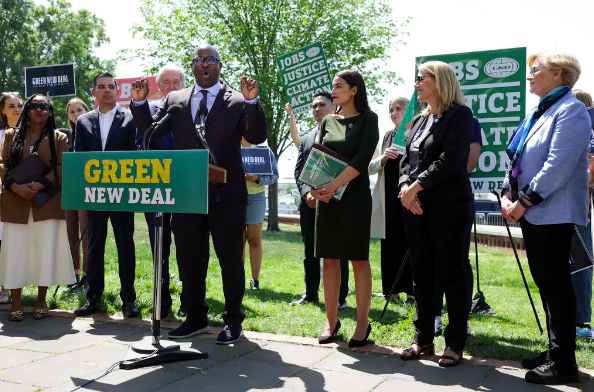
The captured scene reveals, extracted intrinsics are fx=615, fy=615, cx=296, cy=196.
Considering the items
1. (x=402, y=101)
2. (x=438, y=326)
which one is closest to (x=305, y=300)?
(x=438, y=326)

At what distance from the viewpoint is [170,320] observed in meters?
5.84

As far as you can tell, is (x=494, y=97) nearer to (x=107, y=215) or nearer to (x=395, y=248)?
(x=395, y=248)

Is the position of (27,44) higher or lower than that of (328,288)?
higher

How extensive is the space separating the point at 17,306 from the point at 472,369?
4.31m

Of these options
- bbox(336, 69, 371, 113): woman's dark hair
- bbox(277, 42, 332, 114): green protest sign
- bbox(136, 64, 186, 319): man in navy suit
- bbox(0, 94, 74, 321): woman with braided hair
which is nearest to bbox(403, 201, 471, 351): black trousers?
bbox(336, 69, 371, 113): woman's dark hair

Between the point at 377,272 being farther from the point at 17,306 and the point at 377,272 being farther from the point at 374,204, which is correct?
the point at 17,306

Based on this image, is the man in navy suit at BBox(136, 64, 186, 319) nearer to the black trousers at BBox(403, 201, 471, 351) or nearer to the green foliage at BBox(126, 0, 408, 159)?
the black trousers at BBox(403, 201, 471, 351)

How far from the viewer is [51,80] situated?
9391 millimetres

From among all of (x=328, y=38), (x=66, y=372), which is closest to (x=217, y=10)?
(x=328, y=38)

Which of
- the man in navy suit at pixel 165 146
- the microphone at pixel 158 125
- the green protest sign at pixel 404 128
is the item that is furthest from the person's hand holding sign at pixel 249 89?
the green protest sign at pixel 404 128

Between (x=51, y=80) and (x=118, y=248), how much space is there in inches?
171

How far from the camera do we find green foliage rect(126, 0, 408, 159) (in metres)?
28.5

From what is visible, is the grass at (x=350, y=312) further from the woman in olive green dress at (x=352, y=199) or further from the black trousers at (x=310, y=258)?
the woman in olive green dress at (x=352, y=199)

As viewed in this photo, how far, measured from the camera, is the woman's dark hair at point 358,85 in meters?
4.97
